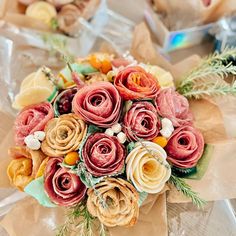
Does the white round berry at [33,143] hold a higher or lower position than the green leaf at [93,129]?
lower

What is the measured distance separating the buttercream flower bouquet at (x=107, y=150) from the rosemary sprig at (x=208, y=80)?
0.02m

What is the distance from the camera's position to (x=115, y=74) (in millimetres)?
684

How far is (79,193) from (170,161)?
0.46ft

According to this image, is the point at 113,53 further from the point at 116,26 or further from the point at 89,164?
the point at 89,164

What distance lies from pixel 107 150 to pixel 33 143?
113 mm

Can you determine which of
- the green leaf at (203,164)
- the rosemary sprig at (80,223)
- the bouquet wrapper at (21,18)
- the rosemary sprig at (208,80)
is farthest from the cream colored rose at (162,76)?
the bouquet wrapper at (21,18)

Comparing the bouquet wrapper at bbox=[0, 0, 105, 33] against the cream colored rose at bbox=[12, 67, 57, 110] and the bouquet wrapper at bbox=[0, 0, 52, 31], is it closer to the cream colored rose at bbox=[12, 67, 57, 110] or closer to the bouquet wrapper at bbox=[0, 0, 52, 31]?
the bouquet wrapper at bbox=[0, 0, 52, 31]

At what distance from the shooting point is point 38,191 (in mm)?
618

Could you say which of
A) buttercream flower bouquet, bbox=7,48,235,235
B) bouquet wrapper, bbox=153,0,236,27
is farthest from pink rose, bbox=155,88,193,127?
bouquet wrapper, bbox=153,0,236,27

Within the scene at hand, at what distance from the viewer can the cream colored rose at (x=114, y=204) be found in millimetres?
581

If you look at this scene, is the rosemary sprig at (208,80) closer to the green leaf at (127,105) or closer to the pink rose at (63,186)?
the green leaf at (127,105)

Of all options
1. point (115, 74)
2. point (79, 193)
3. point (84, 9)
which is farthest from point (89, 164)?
point (84, 9)

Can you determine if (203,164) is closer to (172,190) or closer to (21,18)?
(172,190)

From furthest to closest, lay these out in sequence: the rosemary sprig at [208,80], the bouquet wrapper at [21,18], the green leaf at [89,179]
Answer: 1. the bouquet wrapper at [21,18]
2. the rosemary sprig at [208,80]
3. the green leaf at [89,179]
